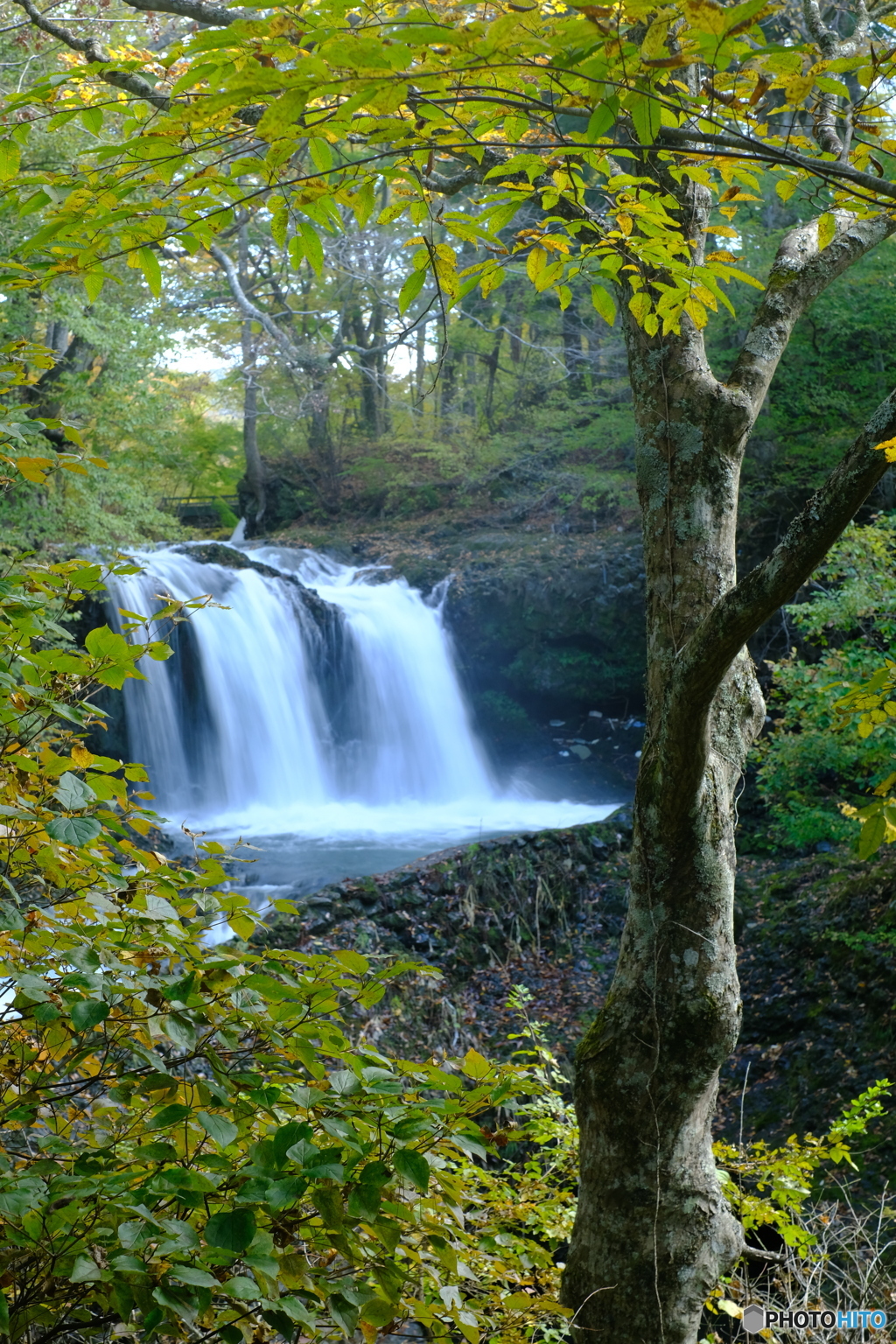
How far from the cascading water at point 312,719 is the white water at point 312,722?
23 mm

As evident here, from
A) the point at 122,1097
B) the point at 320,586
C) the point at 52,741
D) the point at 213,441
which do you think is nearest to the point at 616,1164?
the point at 122,1097

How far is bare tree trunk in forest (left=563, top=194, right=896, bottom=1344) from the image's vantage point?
235 cm

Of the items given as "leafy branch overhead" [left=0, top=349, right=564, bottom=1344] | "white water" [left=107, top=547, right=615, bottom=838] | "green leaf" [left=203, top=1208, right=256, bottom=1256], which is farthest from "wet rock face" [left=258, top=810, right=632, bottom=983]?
"green leaf" [left=203, top=1208, right=256, bottom=1256]

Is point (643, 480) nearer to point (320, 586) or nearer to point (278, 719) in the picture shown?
point (278, 719)

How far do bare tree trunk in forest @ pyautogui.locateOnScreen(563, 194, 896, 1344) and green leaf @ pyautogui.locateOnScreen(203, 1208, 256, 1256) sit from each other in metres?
1.43

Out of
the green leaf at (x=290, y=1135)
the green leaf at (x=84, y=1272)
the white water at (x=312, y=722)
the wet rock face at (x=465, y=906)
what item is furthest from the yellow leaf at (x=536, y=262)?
the white water at (x=312, y=722)

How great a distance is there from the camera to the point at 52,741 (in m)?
2.13

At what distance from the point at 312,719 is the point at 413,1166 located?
12104 mm

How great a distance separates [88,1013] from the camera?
1.23 m

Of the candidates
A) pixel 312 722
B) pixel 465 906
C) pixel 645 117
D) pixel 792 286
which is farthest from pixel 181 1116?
pixel 312 722

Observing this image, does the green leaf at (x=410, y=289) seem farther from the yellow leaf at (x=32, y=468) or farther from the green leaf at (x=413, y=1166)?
the green leaf at (x=413, y=1166)

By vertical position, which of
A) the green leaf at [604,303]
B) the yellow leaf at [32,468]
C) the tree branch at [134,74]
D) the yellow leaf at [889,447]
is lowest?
the yellow leaf at [889,447]

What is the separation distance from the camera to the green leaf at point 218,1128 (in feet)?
3.98

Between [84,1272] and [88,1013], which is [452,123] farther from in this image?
[84,1272]
